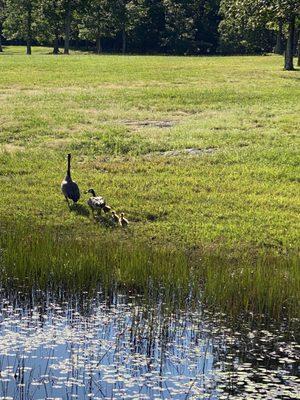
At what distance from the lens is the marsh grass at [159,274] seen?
12.8 m

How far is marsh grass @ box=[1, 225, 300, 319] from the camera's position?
12781 mm

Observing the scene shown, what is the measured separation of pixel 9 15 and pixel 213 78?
174ft

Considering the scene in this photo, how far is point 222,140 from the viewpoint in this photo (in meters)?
27.4

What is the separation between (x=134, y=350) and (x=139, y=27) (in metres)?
95.7

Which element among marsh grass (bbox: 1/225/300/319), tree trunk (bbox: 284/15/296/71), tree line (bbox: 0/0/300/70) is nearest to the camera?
marsh grass (bbox: 1/225/300/319)

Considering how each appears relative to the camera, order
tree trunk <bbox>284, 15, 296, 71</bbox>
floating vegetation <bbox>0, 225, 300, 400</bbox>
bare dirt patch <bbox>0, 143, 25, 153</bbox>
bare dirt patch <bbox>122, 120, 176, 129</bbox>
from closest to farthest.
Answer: floating vegetation <bbox>0, 225, 300, 400</bbox>
bare dirt patch <bbox>0, 143, 25, 153</bbox>
bare dirt patch <bbox>122, 120, 176, 129</bbox>
tree trunk <bbox>284, 15, 296, 71</bbox>

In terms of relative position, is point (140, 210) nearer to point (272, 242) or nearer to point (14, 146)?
point (272, 242)

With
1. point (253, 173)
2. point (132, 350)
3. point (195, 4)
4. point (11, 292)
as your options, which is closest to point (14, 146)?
point (253, 173)

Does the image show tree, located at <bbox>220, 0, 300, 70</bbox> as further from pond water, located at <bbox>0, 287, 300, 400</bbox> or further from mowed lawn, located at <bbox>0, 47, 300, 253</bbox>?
pond water, located at <bbox>0, 287, 300, 400</bbox>

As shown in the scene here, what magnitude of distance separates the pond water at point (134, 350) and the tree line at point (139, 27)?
2885 inches

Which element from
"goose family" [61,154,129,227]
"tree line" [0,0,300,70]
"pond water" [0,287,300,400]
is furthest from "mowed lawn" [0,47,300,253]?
"tree line" [0,0,300,70]

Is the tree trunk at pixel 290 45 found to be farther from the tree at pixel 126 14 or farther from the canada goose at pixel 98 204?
the tree at pixel 126 14

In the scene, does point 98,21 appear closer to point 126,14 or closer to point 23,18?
point 126,14

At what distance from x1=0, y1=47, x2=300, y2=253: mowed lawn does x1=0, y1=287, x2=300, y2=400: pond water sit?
188 inches
